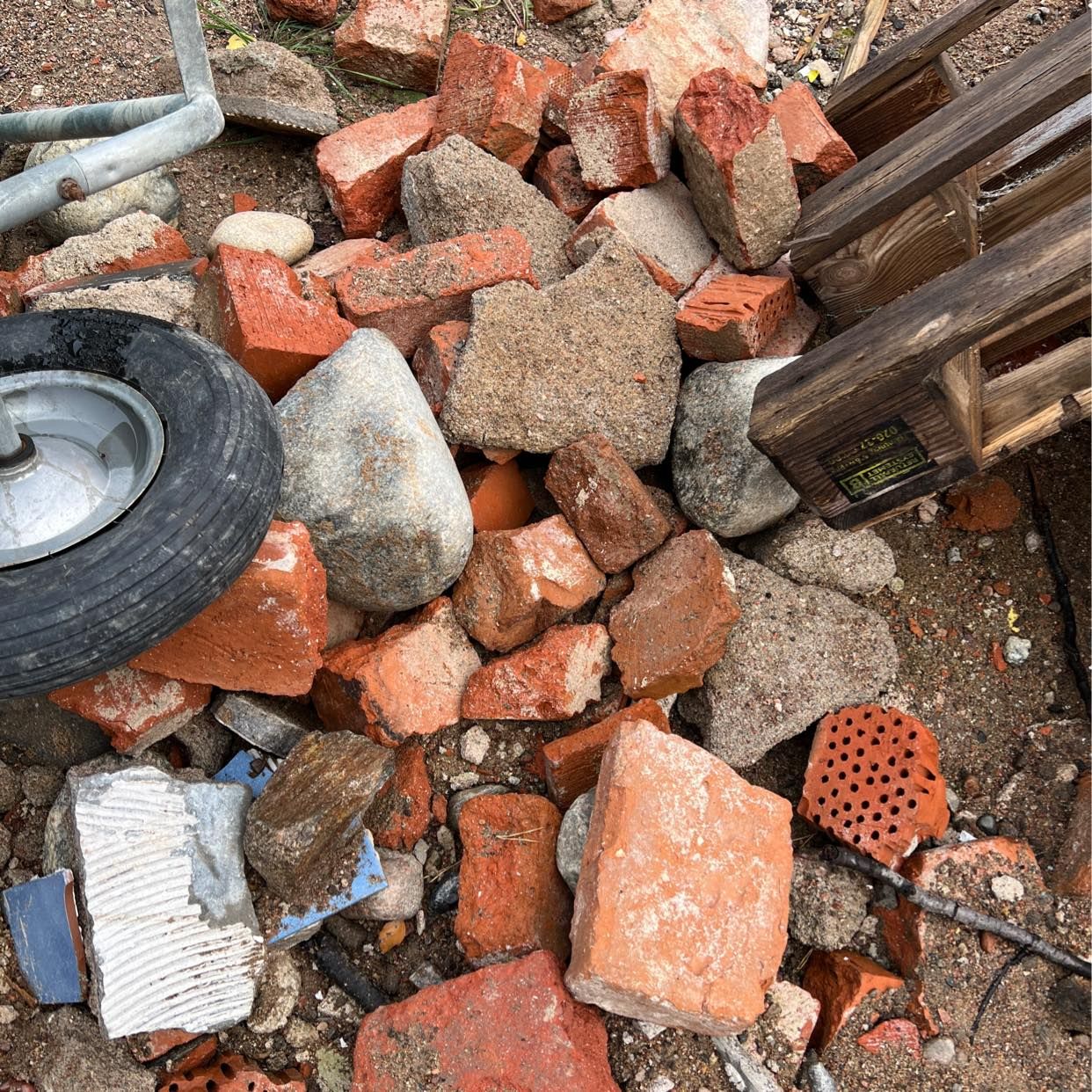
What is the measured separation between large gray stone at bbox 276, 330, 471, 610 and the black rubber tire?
0.86 feet

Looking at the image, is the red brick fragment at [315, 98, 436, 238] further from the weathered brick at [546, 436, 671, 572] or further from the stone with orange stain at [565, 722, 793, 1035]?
the stone with orange stain at [565, 722, 793, 1035]

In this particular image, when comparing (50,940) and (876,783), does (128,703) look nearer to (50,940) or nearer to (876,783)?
(50,940)

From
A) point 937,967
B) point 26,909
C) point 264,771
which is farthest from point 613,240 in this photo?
point 26,909

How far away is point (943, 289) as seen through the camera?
2521 millimetres

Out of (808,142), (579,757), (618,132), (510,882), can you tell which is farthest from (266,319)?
(808,142)

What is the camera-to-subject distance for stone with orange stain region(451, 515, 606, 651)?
2.90 m

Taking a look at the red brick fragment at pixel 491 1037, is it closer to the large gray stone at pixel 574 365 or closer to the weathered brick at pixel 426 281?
the large gray stone at pixel 574 365

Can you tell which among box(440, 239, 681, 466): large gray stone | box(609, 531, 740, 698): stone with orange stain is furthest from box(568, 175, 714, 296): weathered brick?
box(609, 531, 740, 698): stone with orange stain

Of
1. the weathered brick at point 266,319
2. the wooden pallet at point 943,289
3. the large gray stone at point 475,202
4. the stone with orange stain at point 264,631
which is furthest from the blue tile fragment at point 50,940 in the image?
the large gray stone at point 475,202

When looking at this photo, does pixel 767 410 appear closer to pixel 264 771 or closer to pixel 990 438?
pixel 990 438

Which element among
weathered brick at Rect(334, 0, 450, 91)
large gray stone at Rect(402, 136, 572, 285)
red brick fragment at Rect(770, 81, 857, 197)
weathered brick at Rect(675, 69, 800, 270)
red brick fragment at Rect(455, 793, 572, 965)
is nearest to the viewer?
red brick fragment at Rect(455, 793, 572, 965)

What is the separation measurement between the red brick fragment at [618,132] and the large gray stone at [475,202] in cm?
22

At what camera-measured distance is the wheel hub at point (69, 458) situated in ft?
7.94

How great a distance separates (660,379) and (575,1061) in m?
1.98
